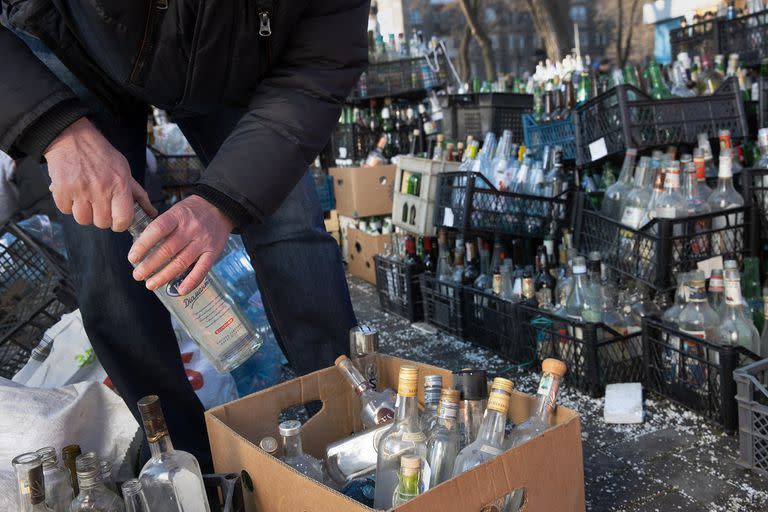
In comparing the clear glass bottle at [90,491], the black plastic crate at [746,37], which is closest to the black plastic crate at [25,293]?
the clear glass bottle at [90,491]

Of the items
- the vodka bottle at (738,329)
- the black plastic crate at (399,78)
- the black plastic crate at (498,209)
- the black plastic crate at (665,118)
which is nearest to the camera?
the vodka bottle at (738,329)

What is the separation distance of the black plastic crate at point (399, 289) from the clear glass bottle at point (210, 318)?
6.43 feet

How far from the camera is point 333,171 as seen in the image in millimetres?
4840

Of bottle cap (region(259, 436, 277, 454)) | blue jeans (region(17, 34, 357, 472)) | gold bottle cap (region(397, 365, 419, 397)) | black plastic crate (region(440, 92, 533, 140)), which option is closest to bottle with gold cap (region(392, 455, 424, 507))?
gold bottle cap (region(397, 365, 419, 397))

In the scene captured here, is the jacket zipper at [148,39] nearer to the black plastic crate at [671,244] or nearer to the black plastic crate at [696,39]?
the black plastic crate at [671,244]

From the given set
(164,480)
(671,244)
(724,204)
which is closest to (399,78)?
(724,204)

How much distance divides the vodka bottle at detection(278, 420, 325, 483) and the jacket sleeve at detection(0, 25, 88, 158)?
2.15 ft

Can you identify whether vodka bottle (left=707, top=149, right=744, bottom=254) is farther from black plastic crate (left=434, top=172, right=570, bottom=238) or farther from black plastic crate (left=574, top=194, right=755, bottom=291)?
black plastic crate (left=434, top=172, right=570, bottom=238)

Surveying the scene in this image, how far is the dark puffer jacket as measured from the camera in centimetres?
117

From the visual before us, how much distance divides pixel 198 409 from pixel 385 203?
3.04m

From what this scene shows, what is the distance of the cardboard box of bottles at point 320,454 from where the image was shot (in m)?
0.92

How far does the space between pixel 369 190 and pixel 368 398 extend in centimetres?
321

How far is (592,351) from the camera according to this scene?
215 centimetres

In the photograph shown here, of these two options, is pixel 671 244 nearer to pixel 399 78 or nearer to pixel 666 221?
pixel 666 221
